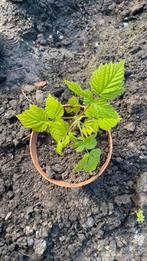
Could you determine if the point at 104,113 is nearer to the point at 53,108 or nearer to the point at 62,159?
the point at 53,108

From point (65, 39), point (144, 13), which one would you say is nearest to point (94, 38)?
point (65, 39)

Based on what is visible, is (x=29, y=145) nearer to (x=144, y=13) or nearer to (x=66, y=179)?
(x=66, y=179)

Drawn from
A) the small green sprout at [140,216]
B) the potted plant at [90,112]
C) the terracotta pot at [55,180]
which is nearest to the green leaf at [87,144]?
the potted plant at [90,112]

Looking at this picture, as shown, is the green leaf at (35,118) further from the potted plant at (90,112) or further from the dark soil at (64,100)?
the dark soil at (64,100)

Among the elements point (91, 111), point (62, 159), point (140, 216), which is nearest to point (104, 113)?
point (91, 111)

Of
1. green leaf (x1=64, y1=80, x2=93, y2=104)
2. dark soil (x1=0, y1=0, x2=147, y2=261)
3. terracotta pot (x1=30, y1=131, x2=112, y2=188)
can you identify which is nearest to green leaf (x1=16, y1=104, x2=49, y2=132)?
green leaf (x1=64, y1=80, x2=93, y2=104)

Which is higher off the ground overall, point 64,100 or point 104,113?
point 104,113

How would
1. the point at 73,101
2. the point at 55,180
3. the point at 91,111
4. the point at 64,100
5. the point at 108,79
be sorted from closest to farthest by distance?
the point at 108,79
the point at 91,111
the point at 73,101
the point at 55,180
the point at 64,100
